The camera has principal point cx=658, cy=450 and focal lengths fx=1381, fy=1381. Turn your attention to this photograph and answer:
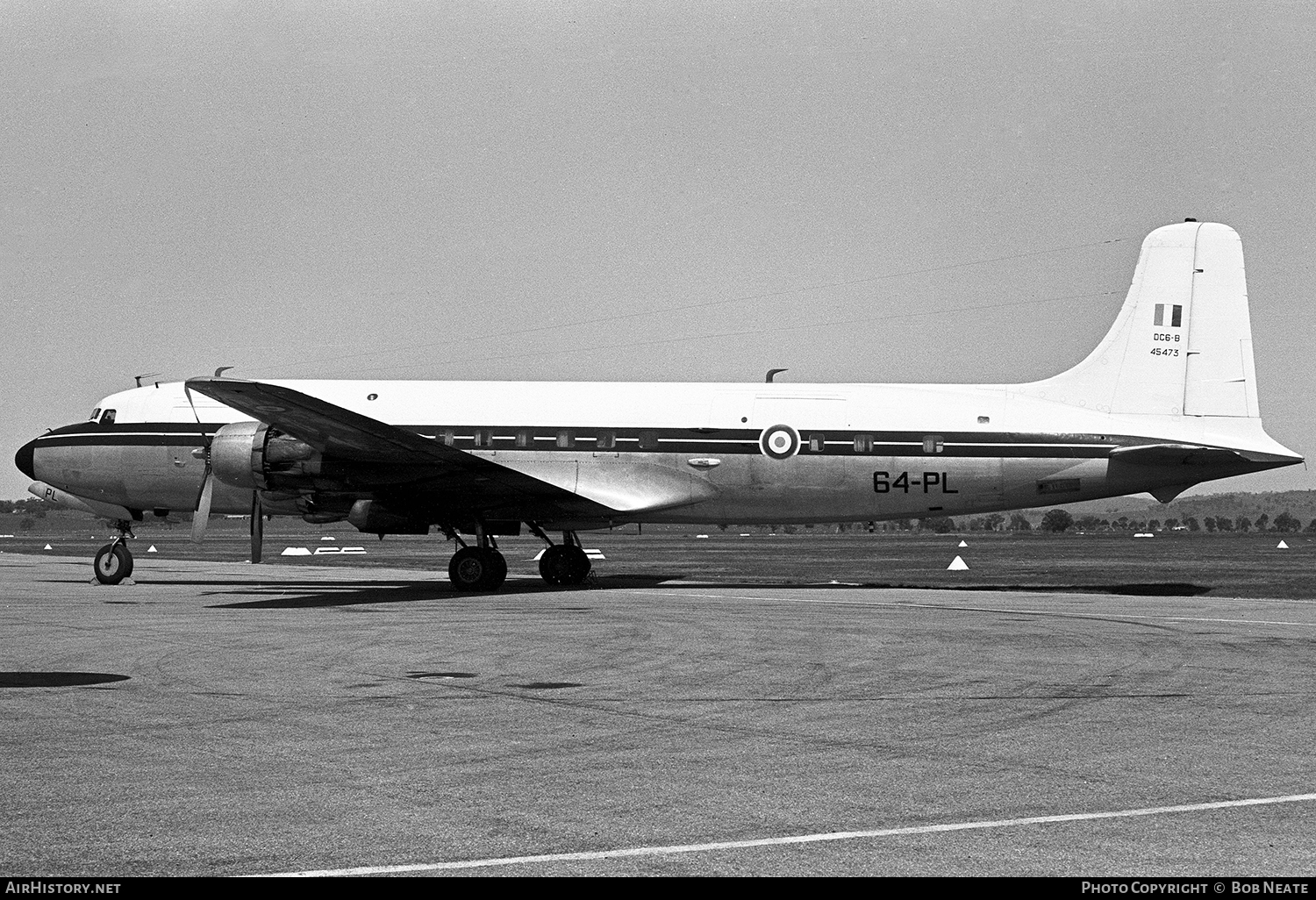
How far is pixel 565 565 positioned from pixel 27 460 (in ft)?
49.5

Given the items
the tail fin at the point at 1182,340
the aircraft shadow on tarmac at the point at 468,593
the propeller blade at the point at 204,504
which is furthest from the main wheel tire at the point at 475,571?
the tail fin at the point at 1182,340

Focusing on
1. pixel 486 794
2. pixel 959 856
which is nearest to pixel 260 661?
pixel 486 794

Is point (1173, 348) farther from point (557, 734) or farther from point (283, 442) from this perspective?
point (557, 734)

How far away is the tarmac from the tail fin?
1055 cm

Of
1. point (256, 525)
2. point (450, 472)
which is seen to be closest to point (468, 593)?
point (450, 472)

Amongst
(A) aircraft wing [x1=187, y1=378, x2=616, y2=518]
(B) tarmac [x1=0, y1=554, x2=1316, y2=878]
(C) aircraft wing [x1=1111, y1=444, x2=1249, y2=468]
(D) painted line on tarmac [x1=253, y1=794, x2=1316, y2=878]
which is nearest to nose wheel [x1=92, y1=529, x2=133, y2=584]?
(A) aircraft wing [x1=187, y1=378, x2=616, y2=518]

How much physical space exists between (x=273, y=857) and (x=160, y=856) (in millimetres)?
631

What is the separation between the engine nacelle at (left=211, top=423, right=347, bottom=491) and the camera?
31.0 metres

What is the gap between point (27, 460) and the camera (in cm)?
3744

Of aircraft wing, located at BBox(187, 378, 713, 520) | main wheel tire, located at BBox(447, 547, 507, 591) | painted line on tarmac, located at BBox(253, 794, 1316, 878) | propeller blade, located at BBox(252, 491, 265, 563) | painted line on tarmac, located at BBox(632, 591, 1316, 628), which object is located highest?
aircraft wing, located at BBox(187, 378, 713, 520)

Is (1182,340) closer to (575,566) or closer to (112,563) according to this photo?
(575,566)

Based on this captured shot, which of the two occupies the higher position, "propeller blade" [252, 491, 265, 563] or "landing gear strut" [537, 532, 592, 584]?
"propeller blade" [252, 491, 265, 563]

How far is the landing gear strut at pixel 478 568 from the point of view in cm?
3256

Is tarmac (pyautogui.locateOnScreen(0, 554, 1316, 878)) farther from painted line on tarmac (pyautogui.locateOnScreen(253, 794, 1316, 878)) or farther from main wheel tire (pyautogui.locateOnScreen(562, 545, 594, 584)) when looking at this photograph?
main wheel tire (pyautogui.locateOnScreen(562, 545, 594, 584))
